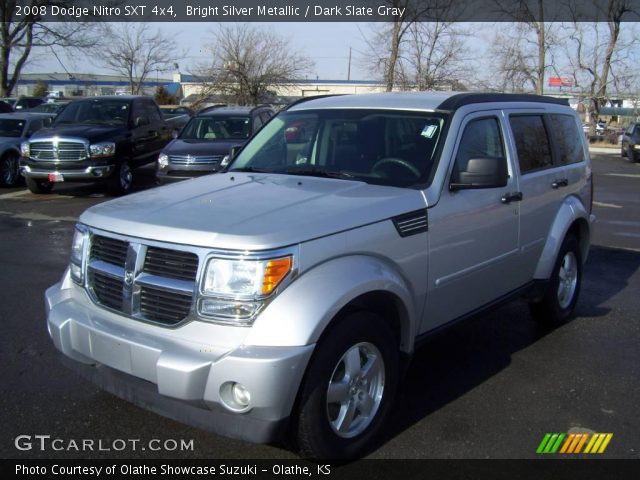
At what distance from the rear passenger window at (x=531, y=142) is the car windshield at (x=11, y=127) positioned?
1352 cm

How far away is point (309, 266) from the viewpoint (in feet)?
10.3

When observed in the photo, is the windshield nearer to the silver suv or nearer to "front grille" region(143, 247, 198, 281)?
the silver suv

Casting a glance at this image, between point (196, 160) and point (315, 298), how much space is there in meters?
9.29

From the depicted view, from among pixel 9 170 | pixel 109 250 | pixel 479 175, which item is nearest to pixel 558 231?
pixel 479 175

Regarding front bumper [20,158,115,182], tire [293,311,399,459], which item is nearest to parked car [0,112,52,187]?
front bumper [20,158,115,182]

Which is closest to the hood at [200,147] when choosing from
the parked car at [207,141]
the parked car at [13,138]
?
the parked car at [207,141]

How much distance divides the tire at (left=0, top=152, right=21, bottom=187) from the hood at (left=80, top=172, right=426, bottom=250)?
1221 centimetres

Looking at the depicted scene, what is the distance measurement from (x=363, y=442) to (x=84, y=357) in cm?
157

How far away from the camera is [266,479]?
3.29m

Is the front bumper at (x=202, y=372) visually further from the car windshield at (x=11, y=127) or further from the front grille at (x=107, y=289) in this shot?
the car windshield at (x=11, y=127)

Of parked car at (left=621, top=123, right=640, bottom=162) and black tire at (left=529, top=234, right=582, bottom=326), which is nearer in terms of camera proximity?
black tire at (left=529, top=234, right=582, bottom=326)

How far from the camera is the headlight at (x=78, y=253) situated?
3.64 m

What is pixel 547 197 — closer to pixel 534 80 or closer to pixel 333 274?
pixel 333 274

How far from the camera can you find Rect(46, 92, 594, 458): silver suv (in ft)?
9.78
